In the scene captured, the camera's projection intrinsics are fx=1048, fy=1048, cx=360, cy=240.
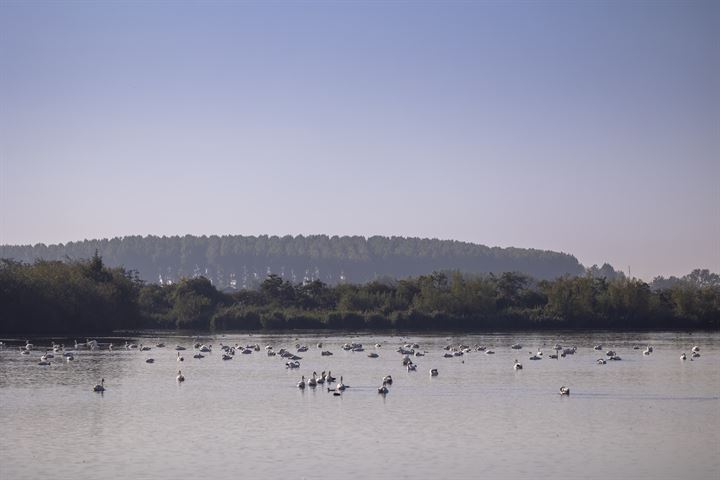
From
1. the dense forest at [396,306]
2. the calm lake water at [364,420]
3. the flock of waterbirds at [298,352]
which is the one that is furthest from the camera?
the dense forest at [396,306]

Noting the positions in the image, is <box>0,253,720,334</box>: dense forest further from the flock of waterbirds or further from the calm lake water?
the calm lake water

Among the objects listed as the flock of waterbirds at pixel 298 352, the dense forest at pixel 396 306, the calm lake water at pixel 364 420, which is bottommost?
the calm lake water at pixel 364 420

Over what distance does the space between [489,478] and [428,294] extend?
87.2m

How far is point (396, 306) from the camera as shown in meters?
111

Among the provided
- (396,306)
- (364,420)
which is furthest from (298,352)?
(396,306)

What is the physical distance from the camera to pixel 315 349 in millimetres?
65188

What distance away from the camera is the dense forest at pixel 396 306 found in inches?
3780

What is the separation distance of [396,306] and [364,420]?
80419 mm

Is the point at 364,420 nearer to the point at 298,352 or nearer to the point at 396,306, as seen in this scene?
the point at 298,352

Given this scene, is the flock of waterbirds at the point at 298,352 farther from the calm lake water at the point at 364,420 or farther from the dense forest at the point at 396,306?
the dense forest at the point at 396,306

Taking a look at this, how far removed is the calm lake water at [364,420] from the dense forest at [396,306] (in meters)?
41.5

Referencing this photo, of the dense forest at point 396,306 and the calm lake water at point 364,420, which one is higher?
the dense forest at point 396,306

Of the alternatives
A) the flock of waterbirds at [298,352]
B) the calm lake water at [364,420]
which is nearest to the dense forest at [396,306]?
the flock of waterbirds at [298,352]

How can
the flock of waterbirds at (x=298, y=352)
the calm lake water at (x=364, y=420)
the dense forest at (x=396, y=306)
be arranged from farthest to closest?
1. the dense forest at (x=396, y=306)
2. the flock of waterbirds at (x=298, y=352)
3. the calm lake water at (x=364, y=420)
